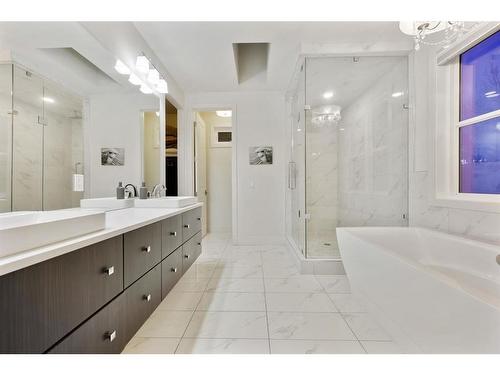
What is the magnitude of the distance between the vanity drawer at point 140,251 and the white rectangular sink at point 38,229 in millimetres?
205

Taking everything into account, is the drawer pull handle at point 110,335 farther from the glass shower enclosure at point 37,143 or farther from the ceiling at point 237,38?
the ceiling at point 237,38

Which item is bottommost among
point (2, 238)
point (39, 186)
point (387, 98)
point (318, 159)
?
point (2, 238)

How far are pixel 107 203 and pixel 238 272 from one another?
1.47m

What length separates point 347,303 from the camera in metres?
1.78

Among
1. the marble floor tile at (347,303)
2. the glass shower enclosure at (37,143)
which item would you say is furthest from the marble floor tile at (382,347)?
the glass shower enclosure at (37,143)

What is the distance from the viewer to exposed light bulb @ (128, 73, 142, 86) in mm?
2063

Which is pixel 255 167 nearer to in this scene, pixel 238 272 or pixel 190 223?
pixel 190 223

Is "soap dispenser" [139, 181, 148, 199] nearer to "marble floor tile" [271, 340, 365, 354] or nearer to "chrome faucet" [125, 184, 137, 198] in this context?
"chrome faucet" [125, 184, 137, 198]

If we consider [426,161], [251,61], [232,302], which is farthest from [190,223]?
[426,161]

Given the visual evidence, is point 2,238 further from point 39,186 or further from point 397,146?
point 397,146

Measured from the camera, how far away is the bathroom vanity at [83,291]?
0.66 metres
